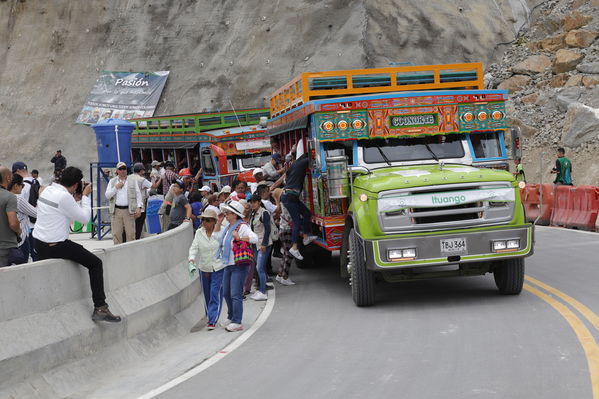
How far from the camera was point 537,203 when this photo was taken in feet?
76.5

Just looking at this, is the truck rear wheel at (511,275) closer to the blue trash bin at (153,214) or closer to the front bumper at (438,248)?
the front bumper at (438,248)

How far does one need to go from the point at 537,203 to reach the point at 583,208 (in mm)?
2578

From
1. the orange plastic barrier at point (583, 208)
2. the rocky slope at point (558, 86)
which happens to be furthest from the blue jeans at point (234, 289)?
the rocky slope at point (558, 86)

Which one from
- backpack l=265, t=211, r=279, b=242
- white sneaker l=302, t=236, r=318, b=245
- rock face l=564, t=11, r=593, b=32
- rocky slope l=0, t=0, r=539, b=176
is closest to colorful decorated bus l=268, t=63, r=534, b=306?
white sneaker l=302, t=236, r=318, b=245

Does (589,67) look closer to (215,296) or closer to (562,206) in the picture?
(562,206)

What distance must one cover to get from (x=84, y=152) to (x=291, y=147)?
1560 inches

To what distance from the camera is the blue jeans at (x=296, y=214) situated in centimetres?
1478

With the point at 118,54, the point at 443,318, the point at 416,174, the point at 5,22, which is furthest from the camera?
the point at 5,22

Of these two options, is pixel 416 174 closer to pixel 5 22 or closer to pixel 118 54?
pixel 118 54

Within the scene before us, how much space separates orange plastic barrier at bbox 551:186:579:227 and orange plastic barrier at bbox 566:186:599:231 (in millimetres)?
48

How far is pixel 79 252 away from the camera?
351 inches

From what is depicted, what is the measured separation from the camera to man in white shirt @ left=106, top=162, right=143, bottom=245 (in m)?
17.9

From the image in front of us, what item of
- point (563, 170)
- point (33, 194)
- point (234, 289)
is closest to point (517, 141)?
point (234, 289)

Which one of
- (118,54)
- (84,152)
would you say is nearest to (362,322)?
(84,152)
